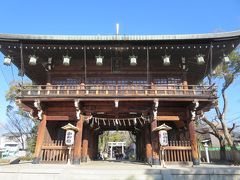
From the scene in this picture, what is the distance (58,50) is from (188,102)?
33.4ft

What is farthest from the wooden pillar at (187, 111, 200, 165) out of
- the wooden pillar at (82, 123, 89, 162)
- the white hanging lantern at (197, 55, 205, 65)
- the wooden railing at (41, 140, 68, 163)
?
the wooden railing at (41, 140, 68, 163)

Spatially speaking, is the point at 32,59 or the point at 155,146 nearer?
the point at 155,146

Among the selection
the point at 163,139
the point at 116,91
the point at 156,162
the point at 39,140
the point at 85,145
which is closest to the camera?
the point at 163,139

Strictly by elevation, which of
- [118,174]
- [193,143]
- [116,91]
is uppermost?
[116,91]

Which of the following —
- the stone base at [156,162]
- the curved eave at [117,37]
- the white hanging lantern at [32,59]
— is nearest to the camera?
the curved eave at [117,37]

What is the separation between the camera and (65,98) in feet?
49.2

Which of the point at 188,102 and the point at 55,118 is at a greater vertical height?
the point at 188,102

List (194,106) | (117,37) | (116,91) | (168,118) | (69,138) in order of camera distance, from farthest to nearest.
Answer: (168,118)
(116,91)
(194,106)
(117,37)
(69,138)

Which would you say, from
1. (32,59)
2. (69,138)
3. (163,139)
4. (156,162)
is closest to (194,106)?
(163,139)

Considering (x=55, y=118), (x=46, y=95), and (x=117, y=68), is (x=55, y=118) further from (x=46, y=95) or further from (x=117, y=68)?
(x=117, y=68)

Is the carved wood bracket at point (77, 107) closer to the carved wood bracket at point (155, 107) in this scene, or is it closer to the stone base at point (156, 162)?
the carved wood bracket at point (155, 107)

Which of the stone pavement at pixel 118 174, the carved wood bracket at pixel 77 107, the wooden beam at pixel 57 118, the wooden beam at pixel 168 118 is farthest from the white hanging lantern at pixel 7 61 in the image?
the wooden beam at pixel 168 118

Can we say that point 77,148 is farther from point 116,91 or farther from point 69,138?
point 116,91

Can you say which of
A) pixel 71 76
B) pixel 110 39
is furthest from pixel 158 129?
pixel 71 76
